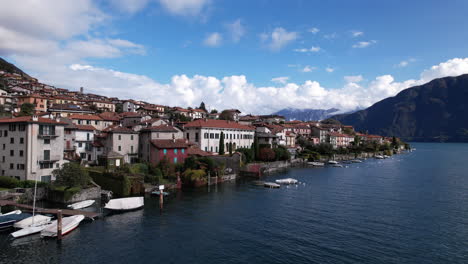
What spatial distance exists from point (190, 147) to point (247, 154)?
2110 centimetres

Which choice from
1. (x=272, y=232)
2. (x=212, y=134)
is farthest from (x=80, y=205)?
(x=212, y=134)

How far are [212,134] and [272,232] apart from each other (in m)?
53.6

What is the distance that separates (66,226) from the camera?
33.2m

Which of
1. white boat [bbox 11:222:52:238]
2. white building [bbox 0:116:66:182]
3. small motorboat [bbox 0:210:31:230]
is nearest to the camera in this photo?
white boat [bbox 11:222:52:238]

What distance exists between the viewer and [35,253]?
92.0 ft

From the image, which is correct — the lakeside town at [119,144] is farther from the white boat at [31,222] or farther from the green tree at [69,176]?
the white boat at [31,222]

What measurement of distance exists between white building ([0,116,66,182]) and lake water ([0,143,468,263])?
1778cm

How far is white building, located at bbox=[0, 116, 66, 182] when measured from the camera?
1902 inches

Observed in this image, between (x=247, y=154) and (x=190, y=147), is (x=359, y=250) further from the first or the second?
(x=247, y=154)

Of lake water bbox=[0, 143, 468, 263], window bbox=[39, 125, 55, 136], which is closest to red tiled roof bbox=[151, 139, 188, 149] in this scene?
lake water bbox=[0, 143, 468, 263]

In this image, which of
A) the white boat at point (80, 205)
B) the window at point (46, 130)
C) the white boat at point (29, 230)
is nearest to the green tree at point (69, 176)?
the white boat at point (80, 205)

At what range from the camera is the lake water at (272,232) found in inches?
1092

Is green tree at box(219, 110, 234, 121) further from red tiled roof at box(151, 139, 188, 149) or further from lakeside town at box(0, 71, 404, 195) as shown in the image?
red tiled roof at box(151, 139, 188, 149)

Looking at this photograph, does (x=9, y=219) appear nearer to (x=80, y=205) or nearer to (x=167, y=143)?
(x=80, y=205)
